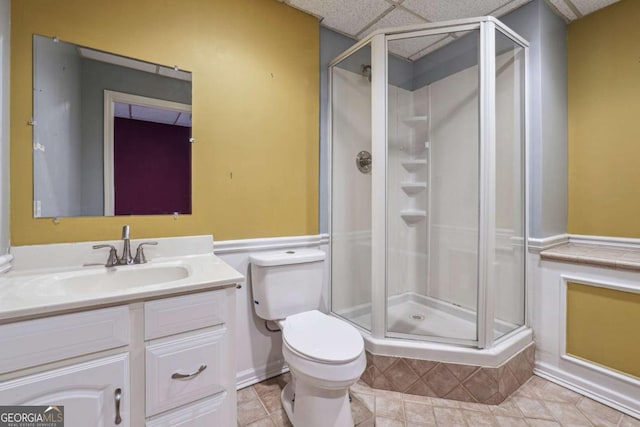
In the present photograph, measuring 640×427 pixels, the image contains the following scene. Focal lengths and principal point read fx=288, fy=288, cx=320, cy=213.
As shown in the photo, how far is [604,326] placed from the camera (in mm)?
1639

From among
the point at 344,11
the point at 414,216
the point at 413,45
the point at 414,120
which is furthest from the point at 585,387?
the point at 344,11

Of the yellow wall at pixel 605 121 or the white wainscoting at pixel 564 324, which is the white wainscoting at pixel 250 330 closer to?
the white wainscoting at pixel 564 324

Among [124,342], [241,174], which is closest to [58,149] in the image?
[241,174]

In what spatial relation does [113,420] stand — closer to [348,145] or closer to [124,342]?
[124,342]

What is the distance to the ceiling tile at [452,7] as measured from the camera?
183cm

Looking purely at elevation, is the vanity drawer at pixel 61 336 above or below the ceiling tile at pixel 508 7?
below

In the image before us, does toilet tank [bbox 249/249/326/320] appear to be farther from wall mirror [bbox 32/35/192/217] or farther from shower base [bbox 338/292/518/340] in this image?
wall mirror [bbox 32/35/192/217]

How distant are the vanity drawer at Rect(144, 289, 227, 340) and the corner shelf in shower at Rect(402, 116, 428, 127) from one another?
1.89 m

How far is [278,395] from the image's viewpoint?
65.6 inches

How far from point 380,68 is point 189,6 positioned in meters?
1.09

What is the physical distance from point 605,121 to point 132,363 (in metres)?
2.89

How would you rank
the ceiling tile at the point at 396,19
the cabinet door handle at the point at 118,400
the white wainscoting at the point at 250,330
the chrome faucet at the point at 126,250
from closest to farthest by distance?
the cabinet door handle at the point at 118,400 → the chrome faucet at the point at 126,250 → the white wainscoting at the point at 250,330 → the ceiling tile at the point at 396,19

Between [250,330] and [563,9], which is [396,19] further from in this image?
[250,330]

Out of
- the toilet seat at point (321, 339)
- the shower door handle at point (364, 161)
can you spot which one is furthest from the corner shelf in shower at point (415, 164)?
the toilet seat at point (321, 339)
